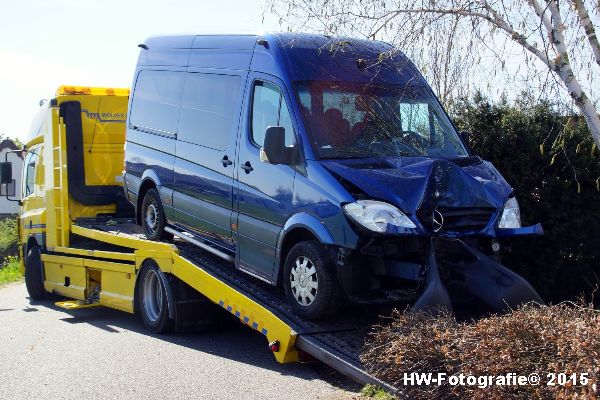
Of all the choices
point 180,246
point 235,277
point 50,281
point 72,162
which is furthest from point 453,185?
point 50,281

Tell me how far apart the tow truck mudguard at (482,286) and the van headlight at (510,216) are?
48 cm

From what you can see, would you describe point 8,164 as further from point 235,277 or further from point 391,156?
point 391,156

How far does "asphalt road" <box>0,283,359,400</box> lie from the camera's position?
7402mm

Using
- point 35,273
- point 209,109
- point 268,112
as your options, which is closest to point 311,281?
point 268,112

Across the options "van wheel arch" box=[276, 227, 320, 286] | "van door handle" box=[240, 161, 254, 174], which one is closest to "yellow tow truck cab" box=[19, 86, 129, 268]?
"van door handle" box=[240, 161, 254, 174]

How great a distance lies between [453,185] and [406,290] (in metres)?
1.02

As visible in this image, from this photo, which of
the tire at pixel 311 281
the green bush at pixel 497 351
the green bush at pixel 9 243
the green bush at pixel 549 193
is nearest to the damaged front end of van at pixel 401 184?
the tire at pixel 311 281

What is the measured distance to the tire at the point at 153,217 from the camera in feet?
33.8

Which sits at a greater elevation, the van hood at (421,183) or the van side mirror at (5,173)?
the van hood at (421,183)

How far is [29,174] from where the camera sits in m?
14.4

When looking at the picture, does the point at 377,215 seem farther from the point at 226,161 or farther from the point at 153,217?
the point at 153,217

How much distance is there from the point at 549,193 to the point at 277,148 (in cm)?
420

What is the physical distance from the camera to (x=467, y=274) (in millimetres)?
7156

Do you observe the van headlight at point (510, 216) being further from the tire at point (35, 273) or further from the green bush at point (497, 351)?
the tire at point (35, 273)
